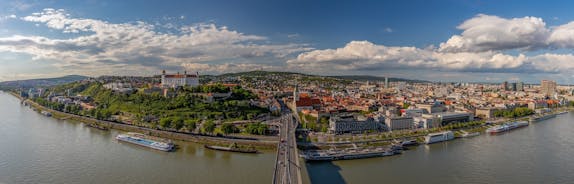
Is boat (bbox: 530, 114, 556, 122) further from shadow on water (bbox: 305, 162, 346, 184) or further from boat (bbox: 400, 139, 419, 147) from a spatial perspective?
shadow on water (bbox: 305, 162, 346, 184)

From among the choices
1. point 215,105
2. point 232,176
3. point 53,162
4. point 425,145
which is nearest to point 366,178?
point 232,176

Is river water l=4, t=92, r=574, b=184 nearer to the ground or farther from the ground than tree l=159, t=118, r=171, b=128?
nearer to the ground

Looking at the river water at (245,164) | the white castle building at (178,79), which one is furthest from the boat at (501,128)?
the white castle building at (178,79)

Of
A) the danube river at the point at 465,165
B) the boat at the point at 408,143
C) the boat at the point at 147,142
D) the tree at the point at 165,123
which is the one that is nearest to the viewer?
the danube river at the point at 465,165

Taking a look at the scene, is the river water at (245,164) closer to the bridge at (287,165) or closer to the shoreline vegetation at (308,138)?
the bridge at (287,165)

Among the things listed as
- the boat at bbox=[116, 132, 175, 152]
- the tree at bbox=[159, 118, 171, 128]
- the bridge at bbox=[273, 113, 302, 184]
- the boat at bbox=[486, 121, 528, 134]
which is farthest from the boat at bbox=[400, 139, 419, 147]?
the tree at bbox=[159, 118, 171, 128]

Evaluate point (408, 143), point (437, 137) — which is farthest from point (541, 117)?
point (408, 143)

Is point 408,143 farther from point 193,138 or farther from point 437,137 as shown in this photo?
point 193,138

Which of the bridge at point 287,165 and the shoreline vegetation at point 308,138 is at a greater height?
the bridge at point 287,165
